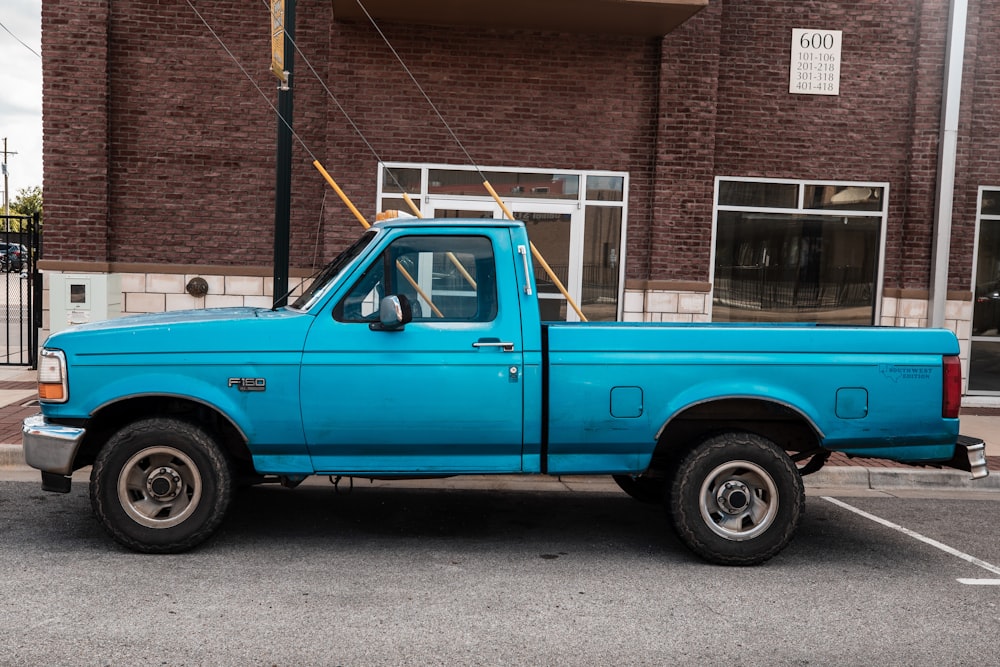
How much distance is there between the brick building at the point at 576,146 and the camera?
40.2ft

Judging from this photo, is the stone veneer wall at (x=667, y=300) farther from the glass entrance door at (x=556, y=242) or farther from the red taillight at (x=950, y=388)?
the red taillight at (x=950, y=388)

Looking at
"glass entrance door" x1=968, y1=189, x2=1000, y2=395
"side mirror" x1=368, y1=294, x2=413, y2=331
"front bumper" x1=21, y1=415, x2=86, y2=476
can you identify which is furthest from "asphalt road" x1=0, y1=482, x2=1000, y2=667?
"glass entrance door" x1=968, y1=189, x2=1000, y2=395

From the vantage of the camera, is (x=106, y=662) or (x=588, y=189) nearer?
(x=106, y=662)

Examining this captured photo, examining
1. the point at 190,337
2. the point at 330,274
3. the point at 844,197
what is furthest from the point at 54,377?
the point at 844,197

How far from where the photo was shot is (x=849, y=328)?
231 inches

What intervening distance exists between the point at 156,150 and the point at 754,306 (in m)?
8.18

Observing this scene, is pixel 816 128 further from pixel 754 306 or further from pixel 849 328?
pixel 849 328

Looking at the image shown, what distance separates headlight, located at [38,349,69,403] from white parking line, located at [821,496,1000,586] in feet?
17.5

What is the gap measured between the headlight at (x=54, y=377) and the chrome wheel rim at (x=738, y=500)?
3774 mm

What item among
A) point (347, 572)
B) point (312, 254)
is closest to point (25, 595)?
point (347, 572)

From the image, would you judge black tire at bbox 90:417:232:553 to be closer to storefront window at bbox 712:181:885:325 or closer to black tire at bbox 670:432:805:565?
black tire at bbox 670:432:805:565

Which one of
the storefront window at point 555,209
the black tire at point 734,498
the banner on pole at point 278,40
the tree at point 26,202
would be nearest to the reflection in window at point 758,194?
the storefront window at point 555,209

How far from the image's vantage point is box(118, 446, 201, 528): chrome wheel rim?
18.2ft

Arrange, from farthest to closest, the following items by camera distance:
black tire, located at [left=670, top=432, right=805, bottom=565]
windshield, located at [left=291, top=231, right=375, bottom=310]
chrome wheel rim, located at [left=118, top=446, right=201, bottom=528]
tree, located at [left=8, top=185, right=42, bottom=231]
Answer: tree, located at [left=8, top=185, right=42, bottom=231], windshield, located at [left=291, top=231, right=375, bottom=310], black tire, located at [left=670, top=432, right=805, bottom=565], chrome wheel rim, located at [left=118, top=446, right=201, bottom=528]
